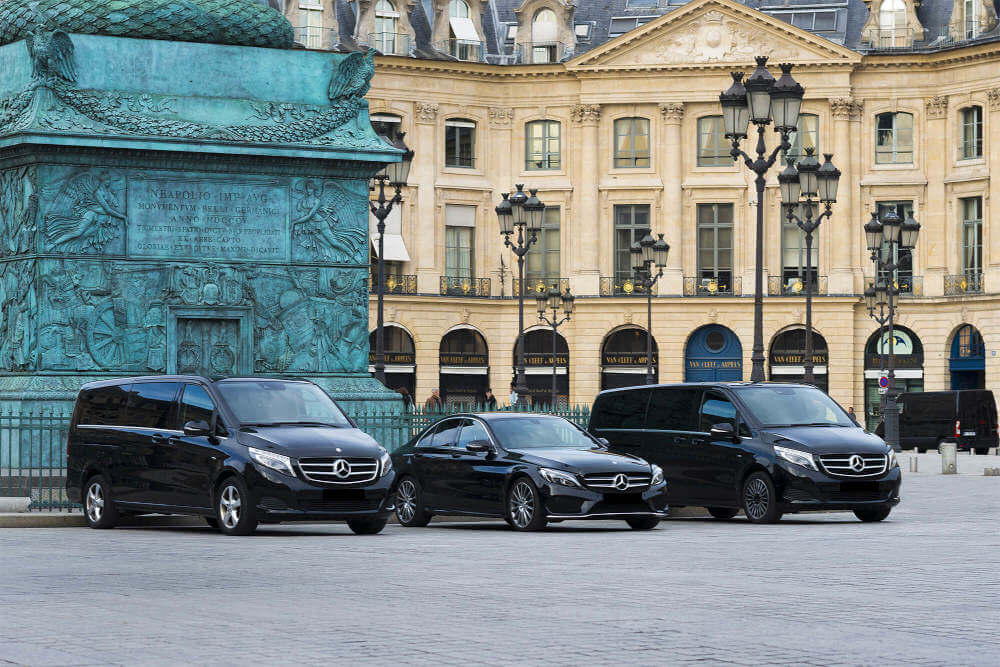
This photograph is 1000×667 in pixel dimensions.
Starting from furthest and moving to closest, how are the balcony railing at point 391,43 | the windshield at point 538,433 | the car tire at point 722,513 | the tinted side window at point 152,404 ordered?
the balcony railing at point 391,43
the car tire at point 722,513
the windshield at point 538,433
the tinted side window at point 152,404

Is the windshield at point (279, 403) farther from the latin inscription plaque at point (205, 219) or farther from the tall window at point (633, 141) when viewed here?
the tall window at point (633, 141)

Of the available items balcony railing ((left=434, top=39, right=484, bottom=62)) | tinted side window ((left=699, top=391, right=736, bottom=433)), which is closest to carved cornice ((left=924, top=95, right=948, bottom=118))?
balcony railing ((left=434, top=39, right=484, bottom=62))

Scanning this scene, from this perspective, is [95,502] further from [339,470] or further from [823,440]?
[823,440]

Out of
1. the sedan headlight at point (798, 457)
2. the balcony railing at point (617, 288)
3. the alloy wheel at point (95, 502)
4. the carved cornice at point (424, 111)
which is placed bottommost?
the alloy wheel at point (95, 502)

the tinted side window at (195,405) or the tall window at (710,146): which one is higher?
the tall window at (710,146)

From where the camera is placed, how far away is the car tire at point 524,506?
2027 cm

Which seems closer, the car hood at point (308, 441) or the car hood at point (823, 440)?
the car hood at point (308, 441)

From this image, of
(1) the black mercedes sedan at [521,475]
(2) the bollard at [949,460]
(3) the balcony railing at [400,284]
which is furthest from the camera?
(3) the balcony railing at [400,284]

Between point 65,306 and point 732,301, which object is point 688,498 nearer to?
point 65,306

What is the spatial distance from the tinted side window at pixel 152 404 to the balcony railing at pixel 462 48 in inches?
2225

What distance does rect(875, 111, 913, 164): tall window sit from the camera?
7381cm

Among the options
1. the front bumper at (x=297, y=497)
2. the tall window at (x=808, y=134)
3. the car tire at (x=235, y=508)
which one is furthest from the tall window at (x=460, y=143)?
the front bumper at (x=297, y=497)

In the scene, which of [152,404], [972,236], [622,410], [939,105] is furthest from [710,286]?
[152,404]

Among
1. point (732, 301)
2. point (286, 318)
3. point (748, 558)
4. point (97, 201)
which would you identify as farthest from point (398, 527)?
point (732, 301)
